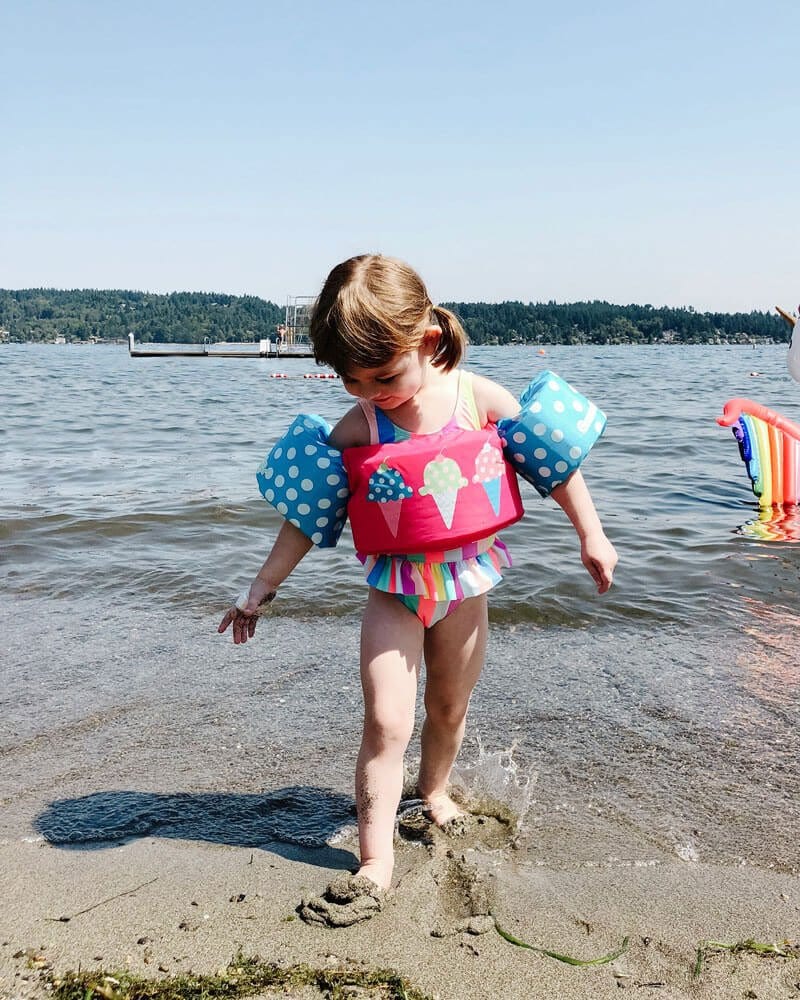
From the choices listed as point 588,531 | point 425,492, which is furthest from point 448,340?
point 588,531

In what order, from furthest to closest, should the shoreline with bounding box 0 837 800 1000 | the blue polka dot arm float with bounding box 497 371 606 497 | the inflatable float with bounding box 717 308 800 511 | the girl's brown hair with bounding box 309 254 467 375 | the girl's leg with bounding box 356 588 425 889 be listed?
the inflatable float with bounding box 717 308 800 511, the blue polka dot arm float with bounding box 497 371 606 497, the girl's leg with bounding box 356 588 425 889, the girl's brown hair with bounding box 309 254 467 375, the shoreline with bounding box 0 837 800 1000

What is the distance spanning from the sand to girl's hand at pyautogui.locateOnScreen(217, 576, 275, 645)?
2.05 feet

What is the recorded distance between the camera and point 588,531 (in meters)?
2.80

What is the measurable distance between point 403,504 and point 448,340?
0.48m

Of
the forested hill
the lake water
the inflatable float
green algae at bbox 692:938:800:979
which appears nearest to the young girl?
the lake water

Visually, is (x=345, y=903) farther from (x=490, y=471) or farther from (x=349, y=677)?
(x=349, y=677)

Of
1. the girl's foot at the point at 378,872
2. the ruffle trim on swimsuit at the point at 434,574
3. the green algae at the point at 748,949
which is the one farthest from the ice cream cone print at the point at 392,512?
the green algae at the point at 748,949

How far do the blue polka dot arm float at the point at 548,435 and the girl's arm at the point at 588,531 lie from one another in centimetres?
5

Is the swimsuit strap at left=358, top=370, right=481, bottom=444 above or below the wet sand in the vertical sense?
above

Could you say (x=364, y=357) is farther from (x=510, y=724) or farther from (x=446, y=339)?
(x=510, y=724)

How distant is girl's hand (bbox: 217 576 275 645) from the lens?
2.78 m

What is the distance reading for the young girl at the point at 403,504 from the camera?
2.46 m

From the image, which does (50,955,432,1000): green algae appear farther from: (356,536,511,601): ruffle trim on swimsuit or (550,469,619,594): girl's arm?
(550,469,619,594): girl's arm

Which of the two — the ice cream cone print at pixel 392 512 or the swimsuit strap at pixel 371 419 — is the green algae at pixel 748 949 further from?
the swimsuit strap at pixel 371 419
